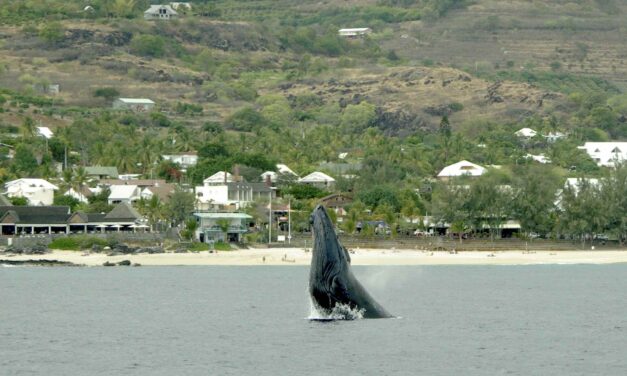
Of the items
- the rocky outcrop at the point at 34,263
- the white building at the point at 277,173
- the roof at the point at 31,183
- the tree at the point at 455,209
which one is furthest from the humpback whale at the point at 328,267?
the white building at the point at 277,173

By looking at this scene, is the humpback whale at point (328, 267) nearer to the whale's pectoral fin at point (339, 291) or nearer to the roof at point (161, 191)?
the whale's pectoral fin at point (339, 291)

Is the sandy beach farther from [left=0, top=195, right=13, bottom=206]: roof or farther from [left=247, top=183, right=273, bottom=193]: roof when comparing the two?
[left=247, top=183, right=273, bottom=193]: roof

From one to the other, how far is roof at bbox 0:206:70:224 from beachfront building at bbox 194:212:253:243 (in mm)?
11317

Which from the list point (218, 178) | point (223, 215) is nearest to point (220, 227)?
point (223, 215)

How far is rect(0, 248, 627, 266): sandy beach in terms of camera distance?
11938 cm

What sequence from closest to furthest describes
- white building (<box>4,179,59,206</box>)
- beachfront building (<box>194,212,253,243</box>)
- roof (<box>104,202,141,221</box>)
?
beachfront building (<box>194,212,253,243</box>)
roof (<box>104,202,141,221</box>)
white building (<box>4,179,59,206</box>)

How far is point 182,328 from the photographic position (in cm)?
7538

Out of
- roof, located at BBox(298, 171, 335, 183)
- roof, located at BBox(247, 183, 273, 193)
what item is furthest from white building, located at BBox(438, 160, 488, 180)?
roof, located at BBox(247, 183, 273, 193)

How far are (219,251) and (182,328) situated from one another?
5017 cm

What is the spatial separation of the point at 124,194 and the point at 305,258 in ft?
108

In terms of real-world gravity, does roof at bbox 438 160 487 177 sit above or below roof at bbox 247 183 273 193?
above

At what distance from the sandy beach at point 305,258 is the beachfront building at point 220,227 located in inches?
215

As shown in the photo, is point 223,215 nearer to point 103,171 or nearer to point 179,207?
point 179,207

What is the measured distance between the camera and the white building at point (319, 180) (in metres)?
170
